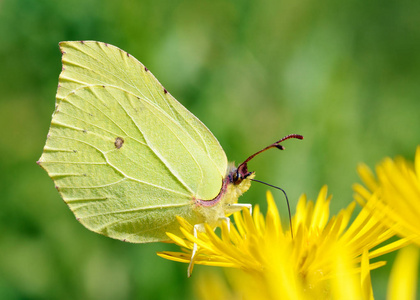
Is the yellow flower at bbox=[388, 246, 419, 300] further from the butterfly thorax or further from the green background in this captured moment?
the green background

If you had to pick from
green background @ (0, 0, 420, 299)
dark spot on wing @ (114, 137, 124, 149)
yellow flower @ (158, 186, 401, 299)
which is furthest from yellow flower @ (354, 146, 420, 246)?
green background @ (0, 0, 420, 299)

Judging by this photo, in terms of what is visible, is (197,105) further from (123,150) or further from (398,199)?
(398,199)

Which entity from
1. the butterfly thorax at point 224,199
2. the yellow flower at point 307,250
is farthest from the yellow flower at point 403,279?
the butterfly thorax at point 224,199

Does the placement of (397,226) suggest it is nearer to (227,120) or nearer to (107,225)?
(107,225)

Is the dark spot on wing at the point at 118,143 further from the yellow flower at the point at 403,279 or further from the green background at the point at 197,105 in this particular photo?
the yellow flower at the point at 403,279

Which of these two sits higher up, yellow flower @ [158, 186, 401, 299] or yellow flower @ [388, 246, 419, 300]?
yellow flower @ [388, 246, 419, 300]

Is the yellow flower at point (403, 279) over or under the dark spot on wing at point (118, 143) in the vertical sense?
over
